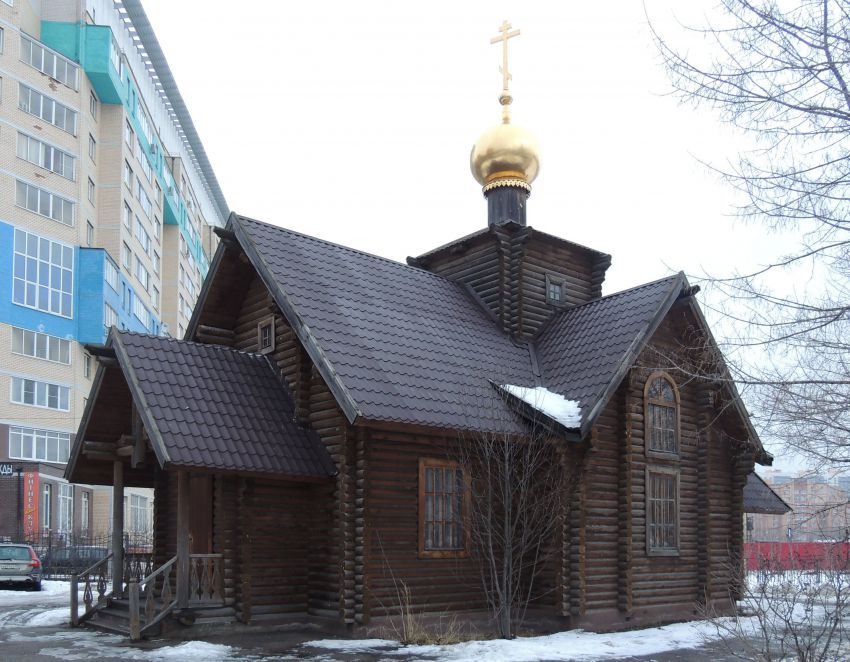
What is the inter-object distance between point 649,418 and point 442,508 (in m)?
4.21

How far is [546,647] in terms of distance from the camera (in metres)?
12.0

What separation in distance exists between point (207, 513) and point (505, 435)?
16.9 ft

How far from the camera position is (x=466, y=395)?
14492mm

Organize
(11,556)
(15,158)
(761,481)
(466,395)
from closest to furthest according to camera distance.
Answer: (466,395) → (761,481) → (11,556) → (15,158)

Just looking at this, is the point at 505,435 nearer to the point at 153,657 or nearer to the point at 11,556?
the point at 153,657

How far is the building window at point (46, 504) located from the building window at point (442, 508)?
106ft

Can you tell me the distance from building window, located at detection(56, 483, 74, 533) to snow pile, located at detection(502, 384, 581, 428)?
3388cm

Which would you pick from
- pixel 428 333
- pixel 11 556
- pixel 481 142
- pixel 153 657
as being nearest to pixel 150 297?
pixel 11 556

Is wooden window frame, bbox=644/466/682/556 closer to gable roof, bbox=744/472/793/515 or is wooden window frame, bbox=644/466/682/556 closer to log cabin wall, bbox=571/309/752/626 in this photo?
log cabin wall, bbox=571/309/752/626

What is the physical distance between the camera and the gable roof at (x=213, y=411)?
12148 millimetres

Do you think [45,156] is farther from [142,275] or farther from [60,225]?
[142,275]

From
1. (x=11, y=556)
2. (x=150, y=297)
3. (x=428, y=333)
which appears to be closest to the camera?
(x=428, y=333)

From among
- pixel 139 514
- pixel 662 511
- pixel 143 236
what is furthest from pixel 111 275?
pixel 662 511

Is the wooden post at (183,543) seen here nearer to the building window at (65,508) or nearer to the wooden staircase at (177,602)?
the wooden staircase at (177,602)
